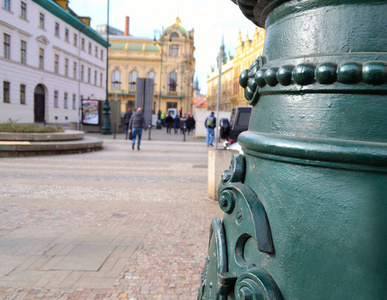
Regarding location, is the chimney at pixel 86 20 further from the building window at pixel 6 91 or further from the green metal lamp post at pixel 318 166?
Result: the green metal lamp post at pixel 318 166

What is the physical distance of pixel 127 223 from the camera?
477 centimetres

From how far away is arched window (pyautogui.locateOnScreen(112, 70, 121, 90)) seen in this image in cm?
6631

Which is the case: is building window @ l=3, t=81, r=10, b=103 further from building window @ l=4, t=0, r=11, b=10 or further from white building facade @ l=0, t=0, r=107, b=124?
building window @ l=4, t=0, r=11, b=10

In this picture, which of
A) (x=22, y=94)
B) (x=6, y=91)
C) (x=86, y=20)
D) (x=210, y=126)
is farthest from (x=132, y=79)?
(x=210, y=126)

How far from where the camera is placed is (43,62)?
34.4 m

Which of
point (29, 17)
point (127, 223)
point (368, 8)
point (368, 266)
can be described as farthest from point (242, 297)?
point (29, 17)

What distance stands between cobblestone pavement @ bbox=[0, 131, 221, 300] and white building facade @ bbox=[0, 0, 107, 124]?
2066 cm

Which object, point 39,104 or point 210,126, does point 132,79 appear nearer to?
point 39,104

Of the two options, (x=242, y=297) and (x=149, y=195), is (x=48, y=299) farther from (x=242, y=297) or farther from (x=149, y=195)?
(x=149, y=195)

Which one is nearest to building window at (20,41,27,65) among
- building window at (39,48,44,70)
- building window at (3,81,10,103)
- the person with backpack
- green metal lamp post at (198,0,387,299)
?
building window at (39,48,44,70)

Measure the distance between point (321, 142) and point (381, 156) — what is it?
15 cm

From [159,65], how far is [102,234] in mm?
63648

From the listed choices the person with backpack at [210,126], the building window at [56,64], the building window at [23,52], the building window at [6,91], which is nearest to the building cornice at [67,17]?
the building window at [56,64]

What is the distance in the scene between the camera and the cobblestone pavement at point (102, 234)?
302cm
